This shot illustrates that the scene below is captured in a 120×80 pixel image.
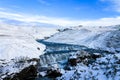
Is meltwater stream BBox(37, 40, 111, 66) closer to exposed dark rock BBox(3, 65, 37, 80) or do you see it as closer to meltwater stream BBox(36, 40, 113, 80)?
meltwater stream BBox(36, 40, 113, 80)

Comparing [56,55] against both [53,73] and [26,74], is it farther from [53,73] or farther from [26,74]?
[26,74]

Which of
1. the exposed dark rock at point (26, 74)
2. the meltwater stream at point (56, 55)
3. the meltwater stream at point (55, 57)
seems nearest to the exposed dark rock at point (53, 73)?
the meltwater stream at point (55, 57)

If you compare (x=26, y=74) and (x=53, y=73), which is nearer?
(x=26, y=74)

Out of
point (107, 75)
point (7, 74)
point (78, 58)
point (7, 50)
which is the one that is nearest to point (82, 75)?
point (107, 75)

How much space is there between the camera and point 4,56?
49.8 metres

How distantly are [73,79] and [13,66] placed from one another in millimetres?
6640

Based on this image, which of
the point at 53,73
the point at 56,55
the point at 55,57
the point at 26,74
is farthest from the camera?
the point at 56,55

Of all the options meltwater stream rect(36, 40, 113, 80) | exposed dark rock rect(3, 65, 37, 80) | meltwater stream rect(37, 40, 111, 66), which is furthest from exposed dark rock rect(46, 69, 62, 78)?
meltwater stream rect(37, 40, 111, 66)

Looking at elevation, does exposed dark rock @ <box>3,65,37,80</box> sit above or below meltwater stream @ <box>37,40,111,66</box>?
above

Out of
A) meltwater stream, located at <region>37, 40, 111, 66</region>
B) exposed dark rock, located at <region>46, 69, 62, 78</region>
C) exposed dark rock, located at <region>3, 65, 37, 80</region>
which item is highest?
exposed dark rock, located at <region>3, 65, 37, 80</region>

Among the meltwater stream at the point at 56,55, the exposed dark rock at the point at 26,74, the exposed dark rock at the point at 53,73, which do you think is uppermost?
the exposed dark rock at the point at 26,74

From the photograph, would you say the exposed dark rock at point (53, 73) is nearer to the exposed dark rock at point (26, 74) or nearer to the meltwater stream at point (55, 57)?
the meltwater stream at point (55, 57)

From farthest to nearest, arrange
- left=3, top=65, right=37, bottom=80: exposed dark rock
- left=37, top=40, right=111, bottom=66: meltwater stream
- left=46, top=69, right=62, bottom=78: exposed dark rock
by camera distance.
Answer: left=37, top=40, right=111, bottom=66: meltwater stream, left=46, top=69, right=62, bottom=78: exposed dark rock, left=3, top=65, right=37, bottom=80: exposed dark rock

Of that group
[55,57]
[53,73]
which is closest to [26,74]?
[53,73]
